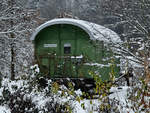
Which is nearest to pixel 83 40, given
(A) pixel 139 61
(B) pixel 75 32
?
(B) pixel 75 32

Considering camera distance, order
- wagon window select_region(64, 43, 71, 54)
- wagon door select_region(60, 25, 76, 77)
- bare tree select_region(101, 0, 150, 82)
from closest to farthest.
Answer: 1. bare tree select_region(101, 0, 150, 82)
2. wagon door select_region(60, 25, 76, 77)
3. wagon window select_region(64, 43, 71, 54)

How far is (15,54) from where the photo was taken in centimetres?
1516

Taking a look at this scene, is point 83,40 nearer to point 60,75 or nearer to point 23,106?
point 60,75

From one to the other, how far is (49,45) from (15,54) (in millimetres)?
3042

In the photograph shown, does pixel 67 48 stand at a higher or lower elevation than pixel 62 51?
higher

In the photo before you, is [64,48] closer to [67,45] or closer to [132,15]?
[67,45]

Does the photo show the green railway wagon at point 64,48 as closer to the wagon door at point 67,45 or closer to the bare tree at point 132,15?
the wagon door at point 67,45

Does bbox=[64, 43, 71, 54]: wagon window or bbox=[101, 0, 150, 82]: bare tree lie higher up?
bbox=[101, 0, 150, 82]: bare tree

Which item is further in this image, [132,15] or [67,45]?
[67,45]

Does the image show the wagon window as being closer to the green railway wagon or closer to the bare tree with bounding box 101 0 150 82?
the green railway wagon

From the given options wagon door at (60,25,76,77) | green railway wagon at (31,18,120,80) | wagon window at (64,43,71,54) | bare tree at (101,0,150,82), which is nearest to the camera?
bare tree at (101,0,150,82)

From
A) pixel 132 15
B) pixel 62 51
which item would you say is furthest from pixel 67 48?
pixel 132 15

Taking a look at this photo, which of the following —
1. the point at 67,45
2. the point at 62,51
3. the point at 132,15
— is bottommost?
the point at 62,51

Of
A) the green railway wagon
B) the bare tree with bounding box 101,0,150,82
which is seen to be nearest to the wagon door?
the green railway wagon
